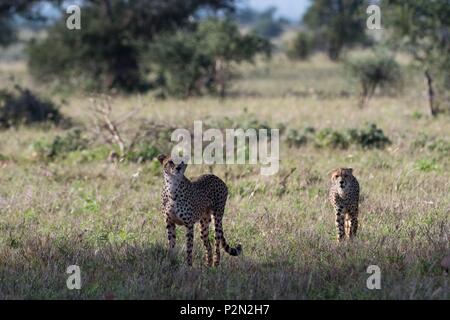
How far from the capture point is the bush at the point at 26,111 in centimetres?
1756

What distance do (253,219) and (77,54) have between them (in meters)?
19.2

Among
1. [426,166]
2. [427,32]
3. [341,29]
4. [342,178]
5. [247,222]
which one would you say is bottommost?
[247,222]

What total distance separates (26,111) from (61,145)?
15.3 feet

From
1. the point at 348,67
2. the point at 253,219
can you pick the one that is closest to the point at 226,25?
the point at 348,67

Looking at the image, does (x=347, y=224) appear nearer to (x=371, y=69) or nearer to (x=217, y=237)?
(x=217, y=237)

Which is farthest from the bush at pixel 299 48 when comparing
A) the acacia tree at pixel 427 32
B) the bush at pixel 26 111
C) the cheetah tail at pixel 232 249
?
the cheetah tail at pixel 232 249

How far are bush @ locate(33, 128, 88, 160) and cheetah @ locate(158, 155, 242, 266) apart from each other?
647cm

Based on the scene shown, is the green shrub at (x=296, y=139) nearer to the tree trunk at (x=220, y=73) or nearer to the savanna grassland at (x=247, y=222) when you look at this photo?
the savanna grassland at (x=247, y=222)

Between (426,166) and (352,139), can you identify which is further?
(352,139)

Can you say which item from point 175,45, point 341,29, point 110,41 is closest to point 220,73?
point 175,45

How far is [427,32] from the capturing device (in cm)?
1981

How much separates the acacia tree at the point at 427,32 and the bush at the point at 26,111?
911 centimetres

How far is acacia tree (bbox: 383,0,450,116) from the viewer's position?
755 inches

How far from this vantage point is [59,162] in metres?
12.9
